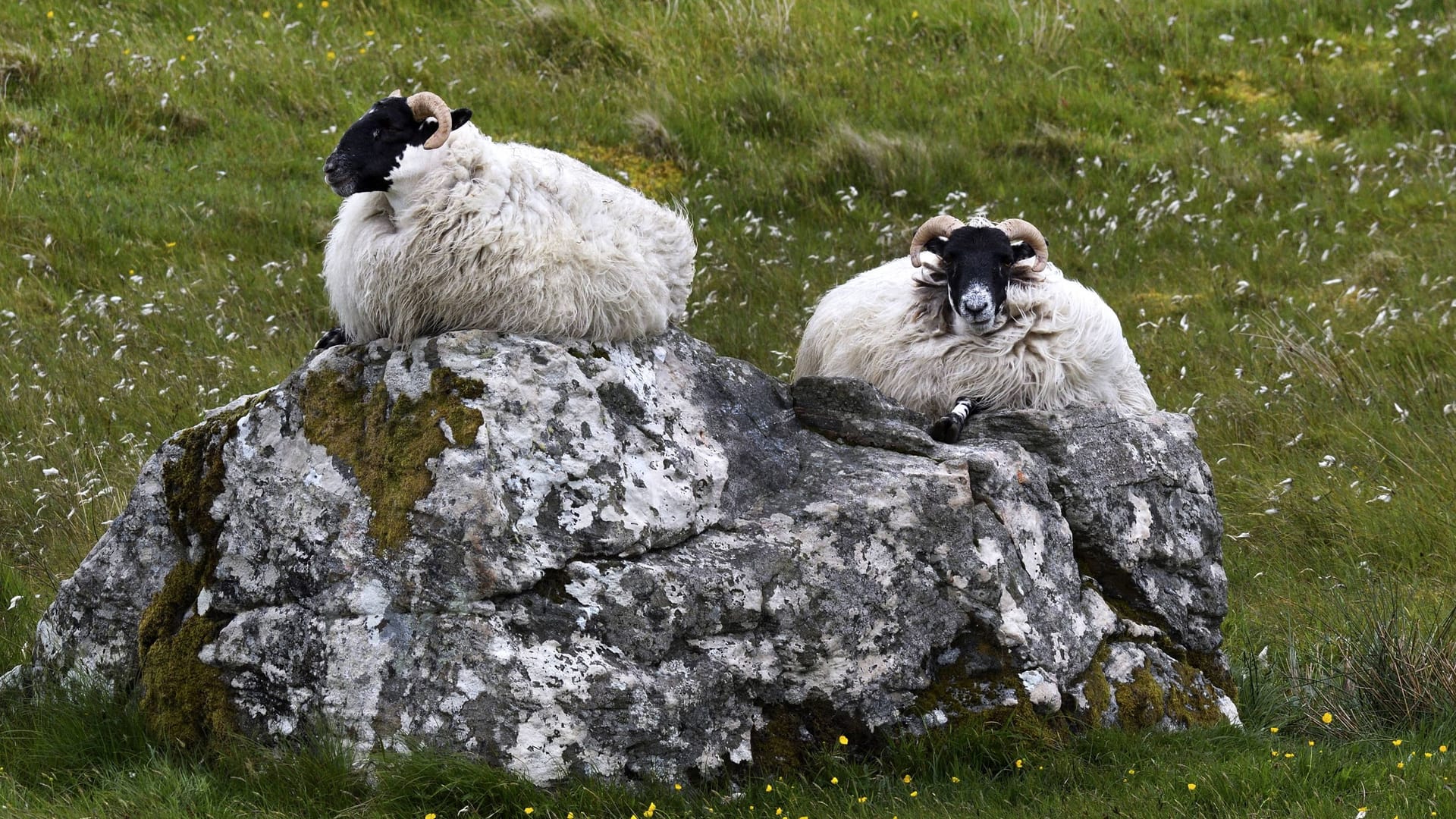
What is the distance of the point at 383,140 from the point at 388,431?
3.84 ft

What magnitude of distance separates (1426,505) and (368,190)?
6035 mm

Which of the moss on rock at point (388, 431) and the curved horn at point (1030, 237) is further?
the curved horn at point (1030, 237)

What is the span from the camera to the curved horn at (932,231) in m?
7.12

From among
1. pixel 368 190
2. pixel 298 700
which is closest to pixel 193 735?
pixel 298 700

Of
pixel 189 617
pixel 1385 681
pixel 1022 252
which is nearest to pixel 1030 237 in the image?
pixel 1022 252

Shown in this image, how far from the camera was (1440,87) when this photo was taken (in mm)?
13922

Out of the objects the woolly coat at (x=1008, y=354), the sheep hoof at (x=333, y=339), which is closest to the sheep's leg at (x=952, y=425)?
the woolly coat at (x=1008, y=354)

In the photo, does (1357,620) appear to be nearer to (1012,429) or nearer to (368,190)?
(1012,429)

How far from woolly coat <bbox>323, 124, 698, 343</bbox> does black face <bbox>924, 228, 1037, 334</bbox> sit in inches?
66.6

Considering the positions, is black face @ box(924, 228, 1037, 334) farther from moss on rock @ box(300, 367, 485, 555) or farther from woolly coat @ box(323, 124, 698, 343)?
moss on rock @ box(300, 367, 485, 555)

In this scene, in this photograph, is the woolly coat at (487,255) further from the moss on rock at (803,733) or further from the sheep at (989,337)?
the moss on rock at (803,733)

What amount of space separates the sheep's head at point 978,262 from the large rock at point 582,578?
3.39 feet

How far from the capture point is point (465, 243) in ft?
18.0

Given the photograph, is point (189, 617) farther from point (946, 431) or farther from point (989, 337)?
point (989, 337)
